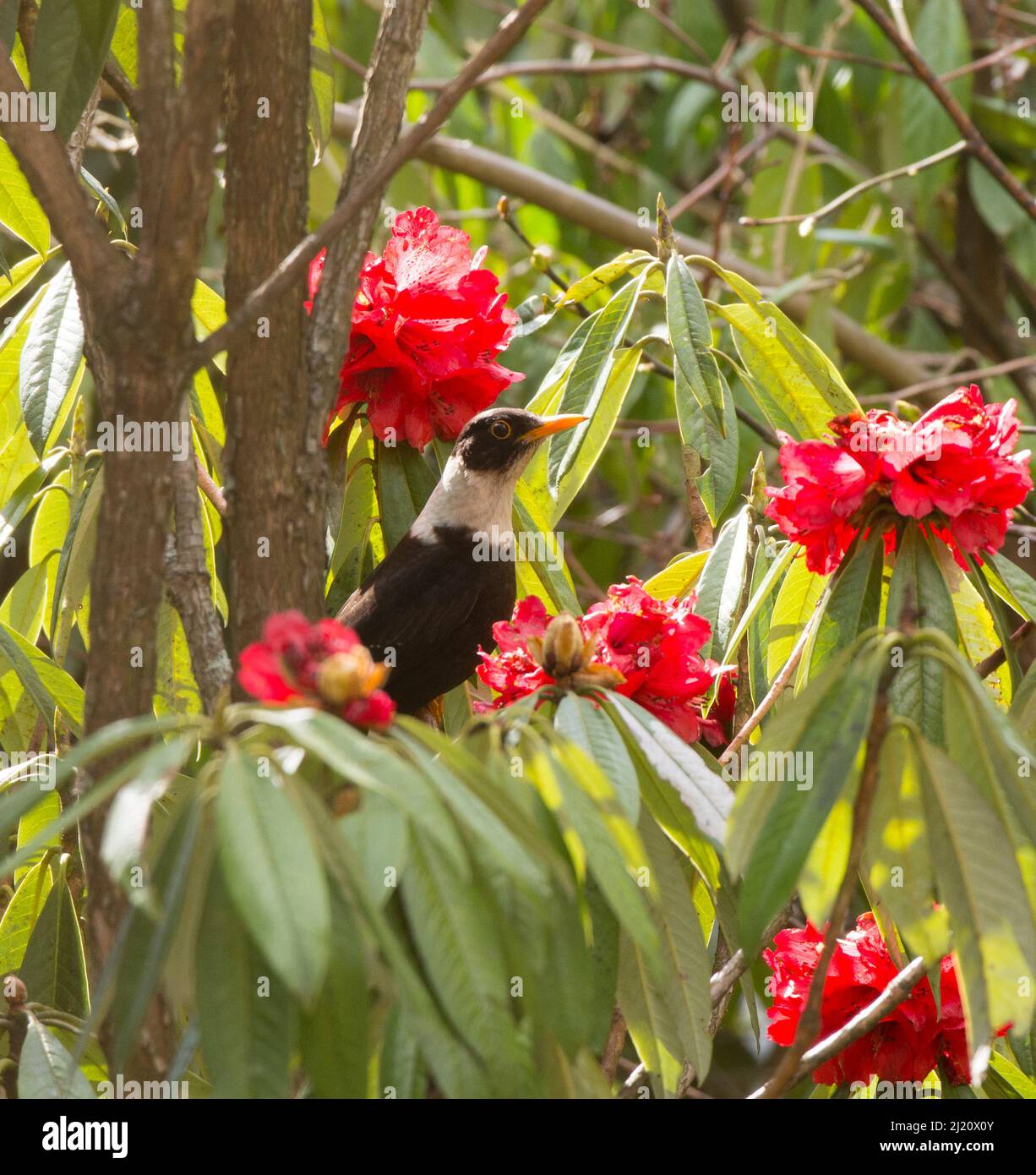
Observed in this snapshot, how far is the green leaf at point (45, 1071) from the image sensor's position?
4.19 feet

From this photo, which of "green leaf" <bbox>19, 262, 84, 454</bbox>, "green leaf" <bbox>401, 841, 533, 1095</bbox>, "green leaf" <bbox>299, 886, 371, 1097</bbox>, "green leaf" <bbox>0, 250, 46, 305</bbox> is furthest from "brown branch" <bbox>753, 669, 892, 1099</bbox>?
"green leaf" <bbox>0, 250, 46, 305</bbox>

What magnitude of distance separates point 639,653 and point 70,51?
94 cm

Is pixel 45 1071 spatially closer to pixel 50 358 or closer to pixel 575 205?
pixel 50 358

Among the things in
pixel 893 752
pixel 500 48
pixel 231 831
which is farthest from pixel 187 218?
pixel 893 752

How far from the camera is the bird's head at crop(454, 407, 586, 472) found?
2551 mm

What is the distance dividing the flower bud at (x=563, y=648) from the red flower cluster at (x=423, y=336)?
2.17ft

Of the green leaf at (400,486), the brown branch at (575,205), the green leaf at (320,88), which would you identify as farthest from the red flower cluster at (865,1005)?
the brown branch at (575,205)

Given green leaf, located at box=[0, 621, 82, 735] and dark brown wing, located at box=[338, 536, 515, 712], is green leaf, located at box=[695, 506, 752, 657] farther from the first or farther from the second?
green leaf, located at box=[0, 621, 82, 735]

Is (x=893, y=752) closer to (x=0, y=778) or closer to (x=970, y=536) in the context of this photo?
(x=970, y=536)

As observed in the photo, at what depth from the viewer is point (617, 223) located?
4117mm

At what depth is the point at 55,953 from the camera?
6.53 feet

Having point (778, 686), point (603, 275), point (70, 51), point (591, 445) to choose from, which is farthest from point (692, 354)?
point (70, 51)

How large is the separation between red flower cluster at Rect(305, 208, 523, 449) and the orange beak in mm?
150

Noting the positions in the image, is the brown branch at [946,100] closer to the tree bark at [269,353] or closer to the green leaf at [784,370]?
the green leaf at [784,370]
